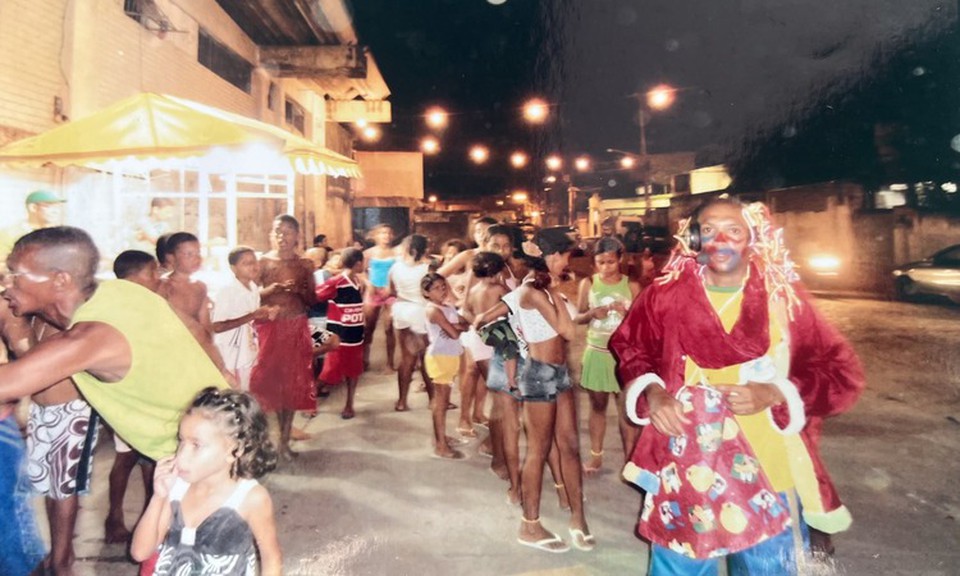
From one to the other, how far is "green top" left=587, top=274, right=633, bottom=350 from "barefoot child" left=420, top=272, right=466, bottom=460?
1116 millimetres

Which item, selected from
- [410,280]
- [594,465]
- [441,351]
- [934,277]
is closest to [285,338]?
[441,351]

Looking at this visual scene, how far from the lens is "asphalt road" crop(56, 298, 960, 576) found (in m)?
3.51

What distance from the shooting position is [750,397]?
6.88 ft

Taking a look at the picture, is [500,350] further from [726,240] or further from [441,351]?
[726,240]

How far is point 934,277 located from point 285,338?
14637mm

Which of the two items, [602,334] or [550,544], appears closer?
[550,544]

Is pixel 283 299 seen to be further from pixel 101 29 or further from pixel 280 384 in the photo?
pixel 101 29

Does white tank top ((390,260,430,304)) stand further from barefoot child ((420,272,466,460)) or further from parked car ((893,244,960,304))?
parked car ((893,244,960,304))

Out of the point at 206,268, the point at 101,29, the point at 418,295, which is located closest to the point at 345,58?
the point at 101,29

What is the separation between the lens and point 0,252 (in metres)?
4.03

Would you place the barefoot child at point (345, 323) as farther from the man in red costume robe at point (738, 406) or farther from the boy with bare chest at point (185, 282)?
the man in red costume robe at point (738, 406)

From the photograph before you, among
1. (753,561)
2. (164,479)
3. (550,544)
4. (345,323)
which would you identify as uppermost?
(345,323)

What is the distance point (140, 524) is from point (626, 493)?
3.38 metres

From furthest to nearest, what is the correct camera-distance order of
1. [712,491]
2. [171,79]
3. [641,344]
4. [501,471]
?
[171,79]
[501,471]
[641,344]
[712,491]
